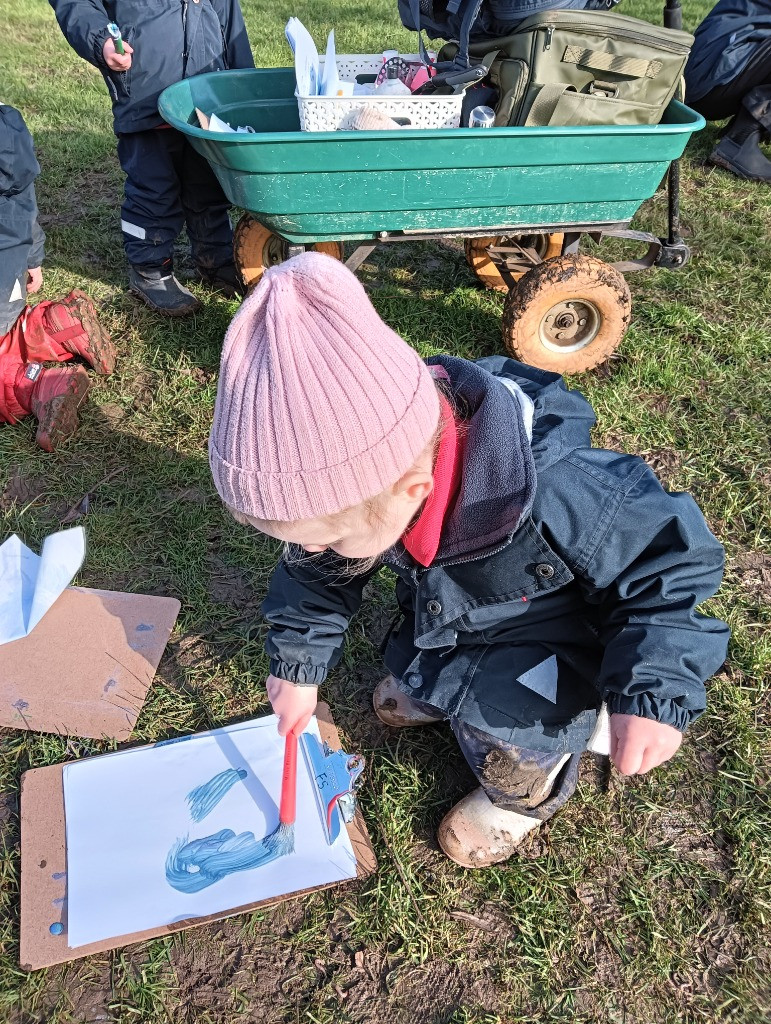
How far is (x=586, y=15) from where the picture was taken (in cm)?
219

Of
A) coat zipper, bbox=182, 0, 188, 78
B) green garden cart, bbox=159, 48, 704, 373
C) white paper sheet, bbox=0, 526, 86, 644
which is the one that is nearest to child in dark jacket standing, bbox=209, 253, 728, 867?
white paper sheet, bbox=0, 526, 86, 644

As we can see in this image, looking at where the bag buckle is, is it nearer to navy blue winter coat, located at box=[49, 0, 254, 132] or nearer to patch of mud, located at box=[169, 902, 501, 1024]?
navy blue winter coat, located at box=[49, 0, 254, 132]

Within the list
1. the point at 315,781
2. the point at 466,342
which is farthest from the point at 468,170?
the point at 315,781

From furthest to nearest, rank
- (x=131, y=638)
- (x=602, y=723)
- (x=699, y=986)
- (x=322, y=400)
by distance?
(x=131, y=638), (x=602, y=723), (x=699, y=986), (x=322, y=400)

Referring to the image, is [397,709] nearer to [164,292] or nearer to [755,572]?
[755,572]

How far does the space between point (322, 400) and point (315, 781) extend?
110 cm

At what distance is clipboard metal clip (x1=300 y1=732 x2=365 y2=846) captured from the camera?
1629mm

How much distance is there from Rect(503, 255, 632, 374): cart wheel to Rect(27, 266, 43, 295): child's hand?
194 centimetres

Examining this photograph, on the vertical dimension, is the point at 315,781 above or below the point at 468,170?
below

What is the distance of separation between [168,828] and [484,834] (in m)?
0.70

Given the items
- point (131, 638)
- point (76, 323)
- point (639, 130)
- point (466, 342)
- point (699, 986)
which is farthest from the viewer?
point (466, 342)

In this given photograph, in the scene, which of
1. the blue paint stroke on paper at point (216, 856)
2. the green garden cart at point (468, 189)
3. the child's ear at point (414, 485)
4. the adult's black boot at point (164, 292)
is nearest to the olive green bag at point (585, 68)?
the green garden cart at point (468, 189)

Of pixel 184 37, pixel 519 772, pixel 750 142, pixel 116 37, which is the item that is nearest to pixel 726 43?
pixel 750 142

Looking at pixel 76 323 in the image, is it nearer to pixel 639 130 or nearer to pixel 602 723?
pixel 639 130
